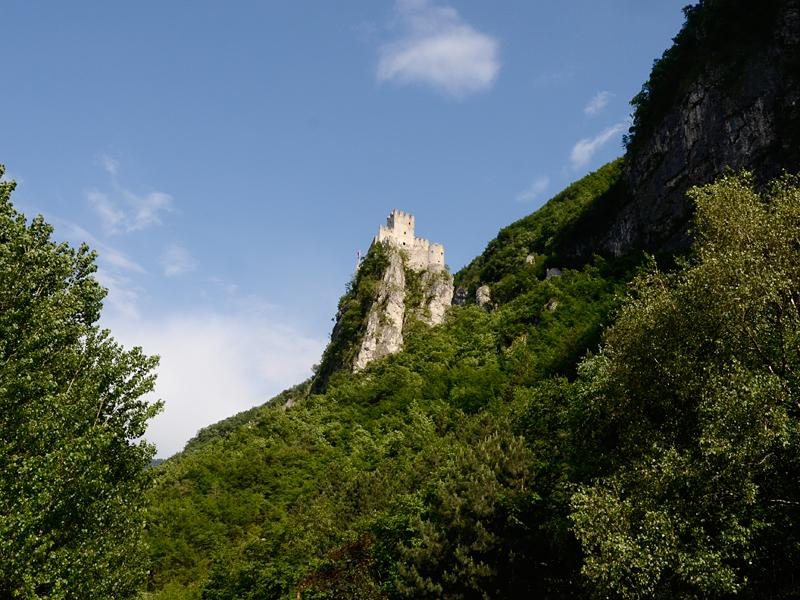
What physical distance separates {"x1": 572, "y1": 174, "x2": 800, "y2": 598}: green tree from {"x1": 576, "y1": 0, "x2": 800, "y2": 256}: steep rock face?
84.8 feet

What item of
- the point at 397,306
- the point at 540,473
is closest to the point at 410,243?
the point at 397,306

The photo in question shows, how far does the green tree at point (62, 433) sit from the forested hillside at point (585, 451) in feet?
9.76

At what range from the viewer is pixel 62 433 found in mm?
16656

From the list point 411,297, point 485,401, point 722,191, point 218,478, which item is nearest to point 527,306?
point 485,401

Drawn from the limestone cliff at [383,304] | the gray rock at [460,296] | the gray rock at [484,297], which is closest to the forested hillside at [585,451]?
the limestone cliff at [383,304]

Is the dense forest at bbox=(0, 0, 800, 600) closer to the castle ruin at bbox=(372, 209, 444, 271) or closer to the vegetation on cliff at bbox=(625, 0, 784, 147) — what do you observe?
the vegetation on cliff at bbox=(625, 0, 784, 147)

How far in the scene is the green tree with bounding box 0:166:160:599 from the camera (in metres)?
14.5

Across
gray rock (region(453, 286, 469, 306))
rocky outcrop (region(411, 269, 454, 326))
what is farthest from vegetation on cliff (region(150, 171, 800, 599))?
gray rock (region(453, 286, 469, 306))

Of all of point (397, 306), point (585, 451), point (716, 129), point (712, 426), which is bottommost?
point (585, 451)

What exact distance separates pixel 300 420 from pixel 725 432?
49552 millimetres

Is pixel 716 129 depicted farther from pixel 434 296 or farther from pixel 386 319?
pixel 434 296

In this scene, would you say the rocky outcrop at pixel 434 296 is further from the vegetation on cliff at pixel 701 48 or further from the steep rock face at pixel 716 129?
the vegetation on cliff at pixel 701 48

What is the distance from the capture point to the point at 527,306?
64.9 meters

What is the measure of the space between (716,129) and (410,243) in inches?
2405
